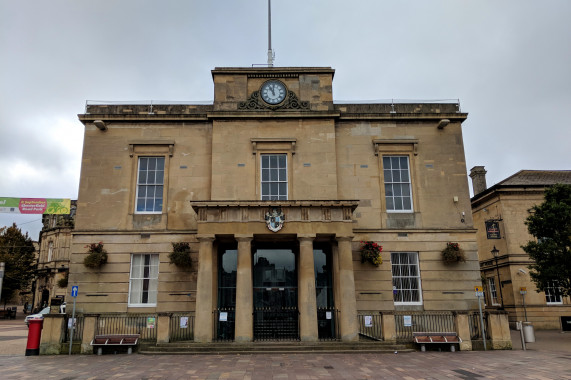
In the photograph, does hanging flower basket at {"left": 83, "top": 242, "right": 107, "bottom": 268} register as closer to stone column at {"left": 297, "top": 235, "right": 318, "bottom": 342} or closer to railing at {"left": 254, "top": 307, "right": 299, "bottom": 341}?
railing at {"left": 254, "top": 307, "right": 299, "bottom": 341}

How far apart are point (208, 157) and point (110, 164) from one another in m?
4.91

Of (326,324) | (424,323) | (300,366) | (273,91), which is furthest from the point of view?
(273,91)

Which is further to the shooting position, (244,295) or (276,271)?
(276,271)

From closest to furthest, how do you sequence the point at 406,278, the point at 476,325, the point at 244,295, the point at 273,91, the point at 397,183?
the point at 244,295, the point at 476,325, the point at 406,278, the point at 397,183, the point at 273,91

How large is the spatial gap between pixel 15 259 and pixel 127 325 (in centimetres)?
4094

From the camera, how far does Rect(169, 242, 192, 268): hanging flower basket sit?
18.7m

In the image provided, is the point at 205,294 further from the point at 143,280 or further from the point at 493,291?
the point at 493,291

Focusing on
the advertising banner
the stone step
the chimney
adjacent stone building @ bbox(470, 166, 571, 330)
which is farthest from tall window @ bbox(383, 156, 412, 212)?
the advertising banner

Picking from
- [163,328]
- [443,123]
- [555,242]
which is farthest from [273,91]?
[555,242]

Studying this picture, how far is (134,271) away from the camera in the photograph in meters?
19.6

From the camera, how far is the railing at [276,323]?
18734mm

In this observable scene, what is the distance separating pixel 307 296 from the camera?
16797 mm

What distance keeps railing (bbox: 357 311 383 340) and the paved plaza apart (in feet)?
8.04

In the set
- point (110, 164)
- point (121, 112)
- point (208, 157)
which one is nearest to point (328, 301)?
point (208, 157)
